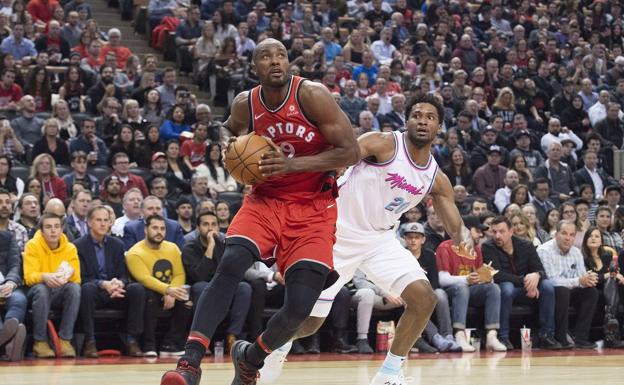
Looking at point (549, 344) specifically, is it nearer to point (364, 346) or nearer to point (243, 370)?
point (364, 346)

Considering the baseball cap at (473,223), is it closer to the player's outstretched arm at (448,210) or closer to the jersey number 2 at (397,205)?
the player's outstretched arm at (448,210)

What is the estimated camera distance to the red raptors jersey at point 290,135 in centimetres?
582

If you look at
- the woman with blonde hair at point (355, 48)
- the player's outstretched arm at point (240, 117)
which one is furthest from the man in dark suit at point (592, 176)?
the player's outstretched arm at point (240, 117)

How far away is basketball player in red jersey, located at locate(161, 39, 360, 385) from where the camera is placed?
5613 mm

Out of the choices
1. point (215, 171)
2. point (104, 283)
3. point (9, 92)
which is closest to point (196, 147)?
point (215, 171)

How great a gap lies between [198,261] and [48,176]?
223cm

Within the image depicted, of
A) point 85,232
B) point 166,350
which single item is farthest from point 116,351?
point 85,232

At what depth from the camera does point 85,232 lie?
11.3m

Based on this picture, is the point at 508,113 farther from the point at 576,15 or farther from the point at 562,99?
the point at 576,15

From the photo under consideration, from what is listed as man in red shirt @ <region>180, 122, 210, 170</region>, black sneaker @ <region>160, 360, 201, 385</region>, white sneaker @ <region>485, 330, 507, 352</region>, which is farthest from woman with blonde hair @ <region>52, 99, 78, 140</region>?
black sneaker @ <region>160, 360, 201, 385</region>

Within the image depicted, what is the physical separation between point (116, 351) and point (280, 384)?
363 cm

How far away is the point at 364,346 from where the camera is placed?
10836mm

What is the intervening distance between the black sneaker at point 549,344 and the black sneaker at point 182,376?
7.02 metres

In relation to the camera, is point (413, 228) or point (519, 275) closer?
point (413, 228)
